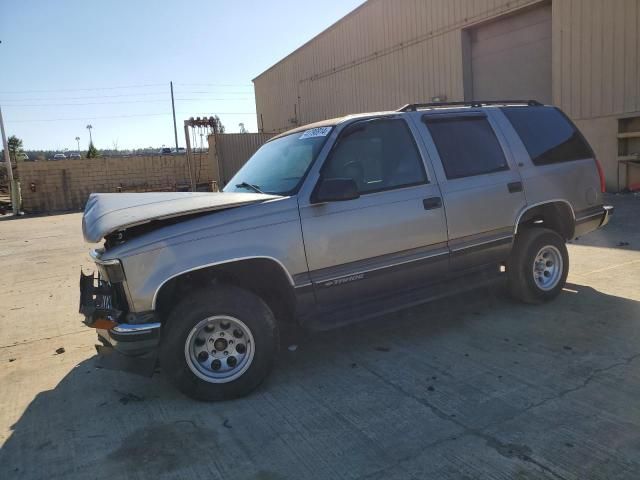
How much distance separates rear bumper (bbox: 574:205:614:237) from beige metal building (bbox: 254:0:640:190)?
8.16 metres

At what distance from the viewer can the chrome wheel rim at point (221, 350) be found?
3623 millimetres

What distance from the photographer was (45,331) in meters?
5.71

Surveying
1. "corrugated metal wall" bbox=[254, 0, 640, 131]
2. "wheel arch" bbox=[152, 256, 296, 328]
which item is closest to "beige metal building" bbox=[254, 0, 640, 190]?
"corrugated metal wall" bbox=[254, 0, 640, 131]

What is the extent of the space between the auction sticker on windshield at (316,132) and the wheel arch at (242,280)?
1.24 m

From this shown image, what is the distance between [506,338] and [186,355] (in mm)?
2720

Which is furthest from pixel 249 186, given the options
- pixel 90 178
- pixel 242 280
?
pixel 90 178

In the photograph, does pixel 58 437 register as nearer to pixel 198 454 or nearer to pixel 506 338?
pixel 198 454

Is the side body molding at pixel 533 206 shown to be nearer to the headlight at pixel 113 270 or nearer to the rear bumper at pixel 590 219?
the rear bumper at pixel 590 219

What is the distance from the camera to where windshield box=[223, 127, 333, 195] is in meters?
4.13

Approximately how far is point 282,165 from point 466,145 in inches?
69.2

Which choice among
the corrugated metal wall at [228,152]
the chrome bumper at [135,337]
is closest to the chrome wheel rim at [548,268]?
the chrome bumper at [135,337]

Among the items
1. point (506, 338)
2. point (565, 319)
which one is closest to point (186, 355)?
point (506, 338)

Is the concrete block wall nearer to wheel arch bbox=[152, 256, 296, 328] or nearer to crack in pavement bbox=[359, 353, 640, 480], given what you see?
wheel arch bbox=[152, 256, 296, 328]

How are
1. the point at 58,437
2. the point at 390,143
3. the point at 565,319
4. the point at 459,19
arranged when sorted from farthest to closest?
the point at 459,19 → the point at 565,319 → the point at 390,143 → the point at 58,437
